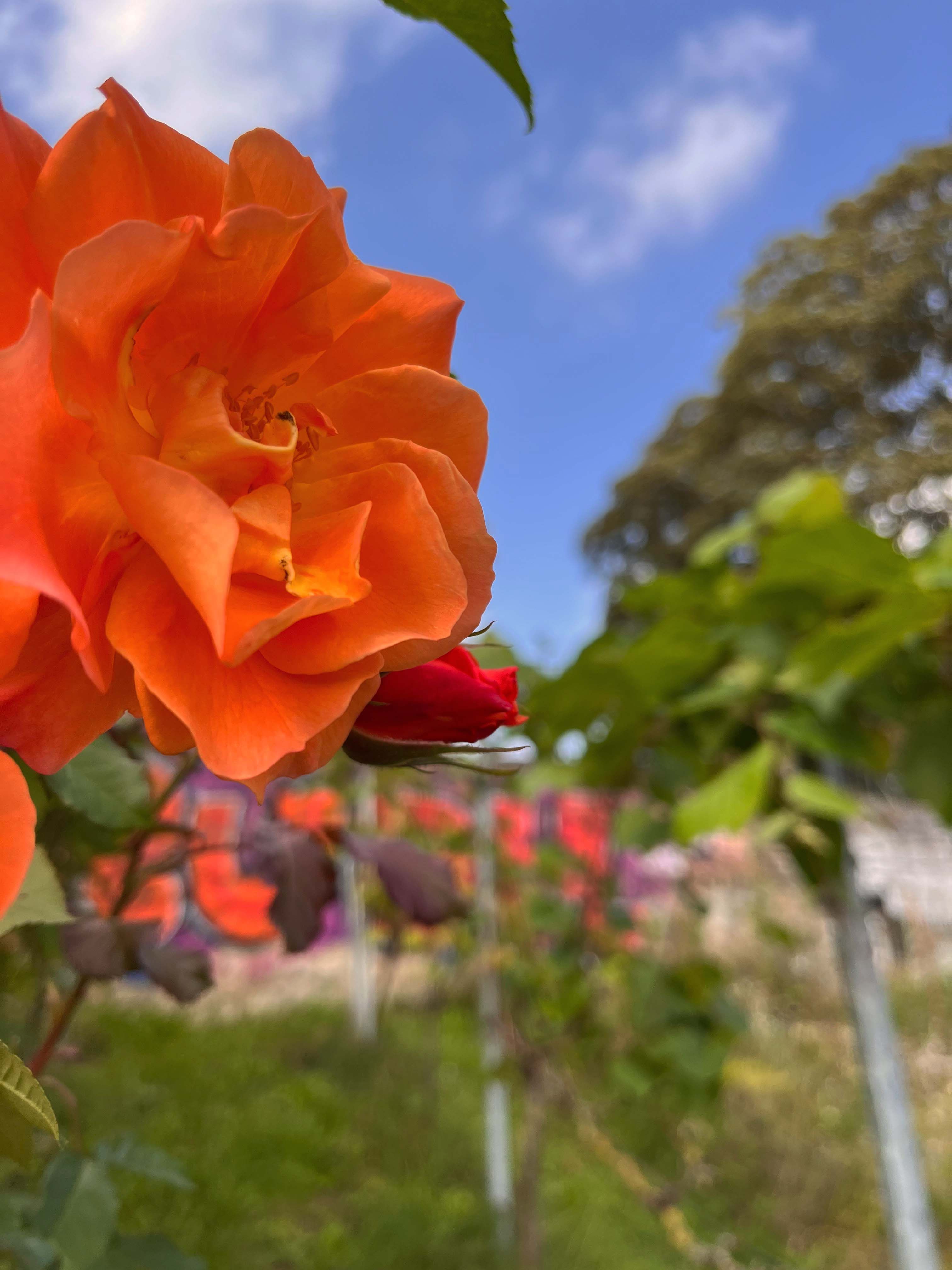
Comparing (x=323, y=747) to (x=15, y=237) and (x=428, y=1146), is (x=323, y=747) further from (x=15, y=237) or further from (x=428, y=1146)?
(x=428, y=1146)

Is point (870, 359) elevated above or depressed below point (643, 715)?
above

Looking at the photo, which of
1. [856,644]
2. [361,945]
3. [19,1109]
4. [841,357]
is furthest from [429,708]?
[841,357]

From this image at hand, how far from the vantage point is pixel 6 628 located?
0.16 metres

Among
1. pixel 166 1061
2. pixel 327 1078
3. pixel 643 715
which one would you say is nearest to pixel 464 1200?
pixel 327 1078

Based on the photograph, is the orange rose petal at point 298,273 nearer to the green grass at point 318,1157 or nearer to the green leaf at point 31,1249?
the green leaf at point 31,1249

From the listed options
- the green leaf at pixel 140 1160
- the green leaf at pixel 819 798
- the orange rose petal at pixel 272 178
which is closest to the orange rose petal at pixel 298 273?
the orange rose petal at pixel 272 178

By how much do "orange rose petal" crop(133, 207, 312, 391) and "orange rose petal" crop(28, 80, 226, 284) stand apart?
0.01 metres

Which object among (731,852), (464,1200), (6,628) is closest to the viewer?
(6,628)

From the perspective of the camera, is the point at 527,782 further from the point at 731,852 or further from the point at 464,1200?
the point at 731,852

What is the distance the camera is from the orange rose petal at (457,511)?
207mm

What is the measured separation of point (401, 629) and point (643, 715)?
81 cm

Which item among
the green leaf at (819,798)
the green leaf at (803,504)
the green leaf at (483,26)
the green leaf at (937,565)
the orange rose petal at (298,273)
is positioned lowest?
the orange rose petal at (298,273)

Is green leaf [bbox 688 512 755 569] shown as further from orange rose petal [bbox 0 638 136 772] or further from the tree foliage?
orange rose petal [bbox 0 638 136 772]

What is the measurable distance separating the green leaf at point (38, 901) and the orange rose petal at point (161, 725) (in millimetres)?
95
